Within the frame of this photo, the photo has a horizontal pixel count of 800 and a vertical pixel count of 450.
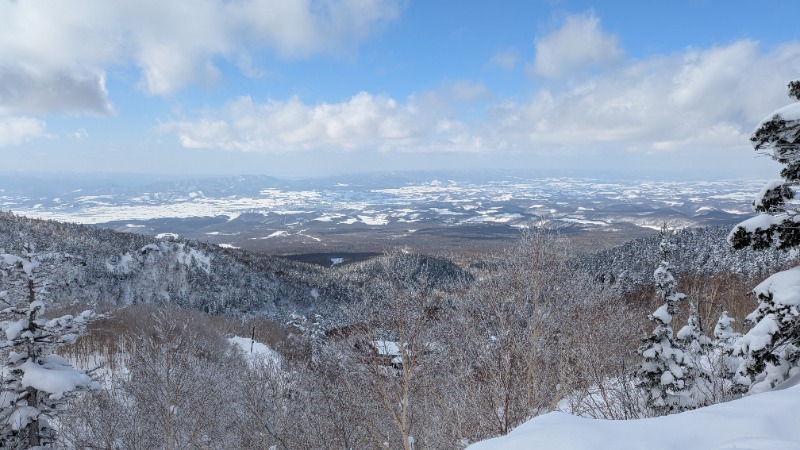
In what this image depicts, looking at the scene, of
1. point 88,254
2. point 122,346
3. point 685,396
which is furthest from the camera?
point 88,254

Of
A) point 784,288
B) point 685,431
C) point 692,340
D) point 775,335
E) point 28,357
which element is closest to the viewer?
point 685,431

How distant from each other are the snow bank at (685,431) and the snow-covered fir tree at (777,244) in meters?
1.47

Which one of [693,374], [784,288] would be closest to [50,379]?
[784,288]

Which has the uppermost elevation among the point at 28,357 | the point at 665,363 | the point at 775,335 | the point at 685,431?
the point at 775,335

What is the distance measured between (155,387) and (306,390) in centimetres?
743

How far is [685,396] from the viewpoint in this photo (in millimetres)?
11984

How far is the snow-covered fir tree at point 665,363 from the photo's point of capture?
12.0 metres

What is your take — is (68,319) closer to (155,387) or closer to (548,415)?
(155,387)

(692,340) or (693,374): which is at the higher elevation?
(692,340)

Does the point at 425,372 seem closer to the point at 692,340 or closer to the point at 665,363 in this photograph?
the point at 665,363

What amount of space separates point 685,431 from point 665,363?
8455mm

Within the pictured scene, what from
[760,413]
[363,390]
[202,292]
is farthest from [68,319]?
[202,292]

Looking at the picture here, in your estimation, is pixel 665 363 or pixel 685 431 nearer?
pixel 685 431

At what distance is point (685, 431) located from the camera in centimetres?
504
